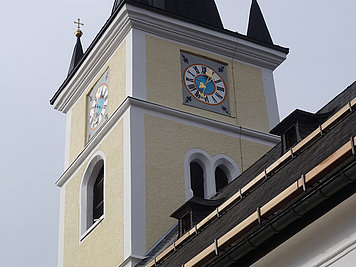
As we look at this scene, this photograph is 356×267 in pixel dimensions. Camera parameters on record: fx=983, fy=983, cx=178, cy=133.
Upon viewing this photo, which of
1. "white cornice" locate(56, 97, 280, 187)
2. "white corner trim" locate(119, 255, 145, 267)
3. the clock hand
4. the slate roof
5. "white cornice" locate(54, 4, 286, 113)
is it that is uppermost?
"white cornice" locate(54, 4, 286, 113)

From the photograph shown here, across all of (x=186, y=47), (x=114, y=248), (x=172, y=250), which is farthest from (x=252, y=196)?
(x=186, y=47)

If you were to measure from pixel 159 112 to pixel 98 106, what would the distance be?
1.84 meters

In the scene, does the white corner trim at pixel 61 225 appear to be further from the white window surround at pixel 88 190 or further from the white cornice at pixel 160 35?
the white cornice at pixel 160 35

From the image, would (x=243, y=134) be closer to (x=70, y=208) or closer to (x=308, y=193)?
(x=70, y=208)

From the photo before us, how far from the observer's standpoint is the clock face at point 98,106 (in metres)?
19.2

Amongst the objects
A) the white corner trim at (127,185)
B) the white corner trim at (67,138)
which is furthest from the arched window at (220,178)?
the white corner trim at (67,138)

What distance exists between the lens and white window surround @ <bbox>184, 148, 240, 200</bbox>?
1764 cm

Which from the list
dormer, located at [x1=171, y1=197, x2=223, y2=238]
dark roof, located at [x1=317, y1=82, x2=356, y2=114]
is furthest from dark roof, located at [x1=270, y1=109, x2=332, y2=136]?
dormer, located at [x1=171, y1=197, x2=223, y2=238]

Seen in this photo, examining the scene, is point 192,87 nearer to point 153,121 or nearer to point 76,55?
point 153,121

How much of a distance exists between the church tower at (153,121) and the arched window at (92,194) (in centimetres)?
2

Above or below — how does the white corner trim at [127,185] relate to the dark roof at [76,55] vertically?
below

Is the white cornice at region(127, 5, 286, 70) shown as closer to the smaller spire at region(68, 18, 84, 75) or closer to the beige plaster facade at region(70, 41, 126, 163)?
the beige plaster facade at region(70, 41, 126, 163)

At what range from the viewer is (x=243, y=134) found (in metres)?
18.9

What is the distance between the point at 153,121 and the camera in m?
17.9
